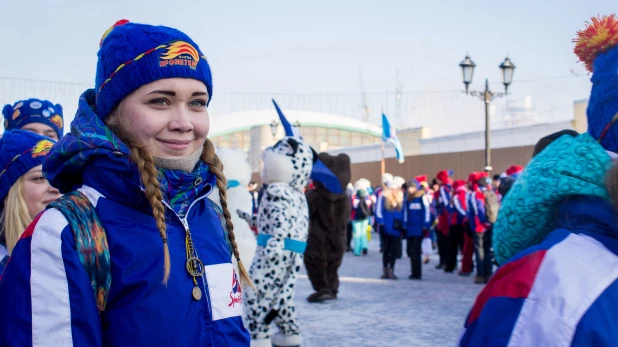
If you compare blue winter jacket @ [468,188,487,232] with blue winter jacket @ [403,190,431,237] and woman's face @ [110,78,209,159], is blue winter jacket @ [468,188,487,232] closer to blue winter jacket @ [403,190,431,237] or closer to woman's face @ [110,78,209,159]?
blue winter jacket @ [403,190,431,237]

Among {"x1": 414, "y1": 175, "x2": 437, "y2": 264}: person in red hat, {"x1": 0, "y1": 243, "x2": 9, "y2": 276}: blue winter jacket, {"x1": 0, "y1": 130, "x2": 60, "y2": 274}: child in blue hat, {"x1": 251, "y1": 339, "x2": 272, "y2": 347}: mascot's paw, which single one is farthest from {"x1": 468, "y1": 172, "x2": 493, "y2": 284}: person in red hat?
{"x1": 0, "y1": 243, "x2": 9, "y2": 276}: blue winter jacket

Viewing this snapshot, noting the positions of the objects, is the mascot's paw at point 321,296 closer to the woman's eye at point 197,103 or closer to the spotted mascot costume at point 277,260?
the spotted mascot costume at point 277,260

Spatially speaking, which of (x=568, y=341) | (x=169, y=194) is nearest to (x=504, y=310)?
(x=568, y=341)

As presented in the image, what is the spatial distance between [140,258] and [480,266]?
407 inches

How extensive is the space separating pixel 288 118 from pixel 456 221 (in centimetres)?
4803

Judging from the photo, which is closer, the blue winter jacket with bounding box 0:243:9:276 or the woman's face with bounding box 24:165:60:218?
the blue winter jacket with bounding box 0:243:9:276

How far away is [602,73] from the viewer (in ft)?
5.65

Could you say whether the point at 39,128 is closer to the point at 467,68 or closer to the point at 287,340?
the point at 287,340

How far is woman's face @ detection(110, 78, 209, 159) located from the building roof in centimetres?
5418

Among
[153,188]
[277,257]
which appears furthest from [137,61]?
[277,257]

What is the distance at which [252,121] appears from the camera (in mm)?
60125

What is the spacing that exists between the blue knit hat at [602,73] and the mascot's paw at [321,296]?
7895mm

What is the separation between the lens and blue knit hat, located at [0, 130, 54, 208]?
294 centimetres

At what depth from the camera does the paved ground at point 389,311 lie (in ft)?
23.2
